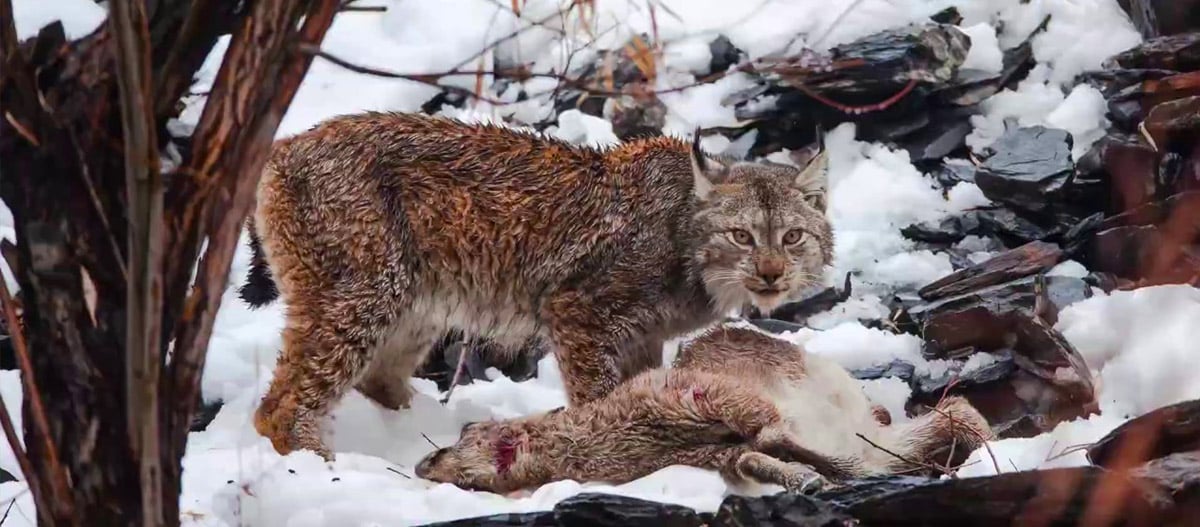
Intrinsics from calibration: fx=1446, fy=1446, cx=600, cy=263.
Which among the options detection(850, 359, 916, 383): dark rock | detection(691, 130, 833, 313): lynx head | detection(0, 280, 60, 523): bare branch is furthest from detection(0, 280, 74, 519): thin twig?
detection(850, 359, 916, 383): dark rock

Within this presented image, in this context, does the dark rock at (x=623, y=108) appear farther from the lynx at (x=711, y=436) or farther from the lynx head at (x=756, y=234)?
the lynx at (x=711, y=436)

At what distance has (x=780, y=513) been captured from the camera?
373 cm

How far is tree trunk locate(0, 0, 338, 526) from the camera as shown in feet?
9.99

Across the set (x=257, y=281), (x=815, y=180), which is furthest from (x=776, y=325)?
(x=257, y=281)

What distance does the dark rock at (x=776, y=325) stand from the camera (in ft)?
26.2

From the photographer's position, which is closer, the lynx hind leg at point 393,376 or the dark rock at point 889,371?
the lynx hind leg at point 393,376

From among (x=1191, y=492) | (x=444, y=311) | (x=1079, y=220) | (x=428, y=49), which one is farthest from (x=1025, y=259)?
(x=428, y=49)

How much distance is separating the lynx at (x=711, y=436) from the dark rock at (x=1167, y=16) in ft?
15.4

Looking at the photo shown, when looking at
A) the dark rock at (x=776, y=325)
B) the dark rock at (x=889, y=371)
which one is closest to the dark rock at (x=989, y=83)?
the dark rock at (x=776, y=325)

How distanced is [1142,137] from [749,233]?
121 inches

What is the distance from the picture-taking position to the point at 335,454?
19.7 feet

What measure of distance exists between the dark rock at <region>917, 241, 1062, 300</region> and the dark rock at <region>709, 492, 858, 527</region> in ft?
13.7

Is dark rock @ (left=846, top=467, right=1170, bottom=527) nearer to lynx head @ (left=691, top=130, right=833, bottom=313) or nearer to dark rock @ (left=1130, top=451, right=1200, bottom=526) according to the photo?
dark rock @ (left=1130, top=451, right=1200, bottom=526)

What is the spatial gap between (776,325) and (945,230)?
1604mm
